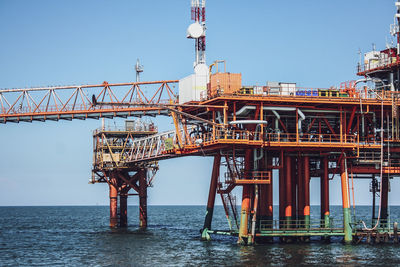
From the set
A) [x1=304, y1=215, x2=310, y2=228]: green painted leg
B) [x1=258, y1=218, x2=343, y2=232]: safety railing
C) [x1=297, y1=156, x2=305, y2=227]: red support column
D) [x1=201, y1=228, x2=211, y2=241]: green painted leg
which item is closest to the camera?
[x1=258, y1=218, x2=343, y2=232]: safety railing

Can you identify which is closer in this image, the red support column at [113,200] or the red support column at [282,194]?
the red support column at [282,194]

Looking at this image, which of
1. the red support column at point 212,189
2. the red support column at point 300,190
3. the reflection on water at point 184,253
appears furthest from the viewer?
the red support column at point 212,189

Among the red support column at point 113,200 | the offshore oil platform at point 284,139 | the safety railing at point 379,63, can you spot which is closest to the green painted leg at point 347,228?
the offshore oil platform at point 284,139

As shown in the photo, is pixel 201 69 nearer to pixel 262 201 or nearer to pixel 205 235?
pixel 262 201

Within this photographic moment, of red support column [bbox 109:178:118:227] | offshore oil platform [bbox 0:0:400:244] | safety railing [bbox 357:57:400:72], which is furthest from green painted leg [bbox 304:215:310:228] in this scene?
red support column [bbox 109:178:118:227]

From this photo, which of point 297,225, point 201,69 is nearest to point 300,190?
point 297,225

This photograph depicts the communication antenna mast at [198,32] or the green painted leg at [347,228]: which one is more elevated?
the communication antenna mast at [198,32]

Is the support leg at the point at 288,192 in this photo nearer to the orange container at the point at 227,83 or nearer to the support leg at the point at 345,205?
the support leg at the point at 345,205

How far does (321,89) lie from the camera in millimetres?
62188

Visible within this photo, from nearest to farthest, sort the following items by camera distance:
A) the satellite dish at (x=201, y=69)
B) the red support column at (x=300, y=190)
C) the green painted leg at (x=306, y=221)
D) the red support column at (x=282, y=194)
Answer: the green painted leg at (x=306, y=221)
the red support column at (x=300, y=190)
the satellite dish at (x=201, y=69)
the red support column at (x=282, y=194)

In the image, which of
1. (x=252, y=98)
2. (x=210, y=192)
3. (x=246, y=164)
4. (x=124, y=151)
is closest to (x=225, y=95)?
(x=252, y=98)

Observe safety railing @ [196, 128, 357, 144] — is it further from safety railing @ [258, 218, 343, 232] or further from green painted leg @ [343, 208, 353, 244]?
safety railing @ [258, 218, 343, 232]

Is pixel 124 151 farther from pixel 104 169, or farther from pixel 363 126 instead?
pixel 363 126

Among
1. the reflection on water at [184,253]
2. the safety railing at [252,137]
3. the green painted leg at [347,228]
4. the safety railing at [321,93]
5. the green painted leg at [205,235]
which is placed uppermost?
the safety railing at [321,93]
